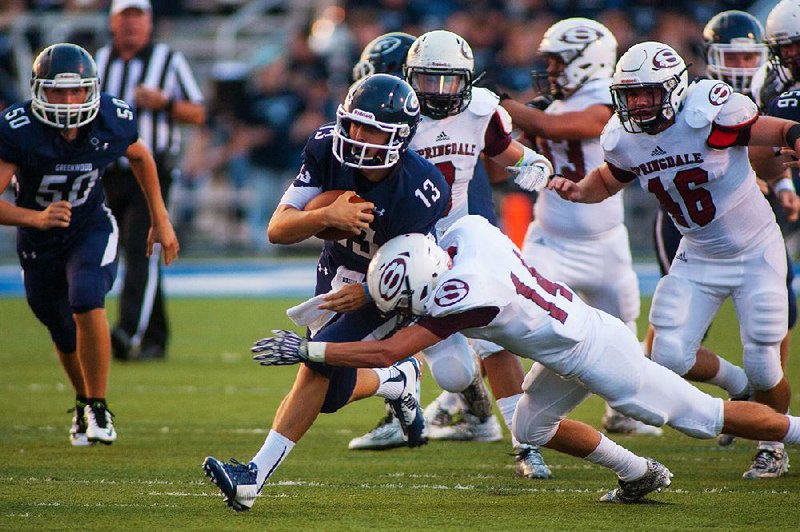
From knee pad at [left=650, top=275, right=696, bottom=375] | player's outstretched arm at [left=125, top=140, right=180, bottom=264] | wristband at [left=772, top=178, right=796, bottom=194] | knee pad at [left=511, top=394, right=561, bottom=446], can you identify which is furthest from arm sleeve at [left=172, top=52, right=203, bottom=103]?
knee pad at [left=511, top=394, right=561, bottom=446]

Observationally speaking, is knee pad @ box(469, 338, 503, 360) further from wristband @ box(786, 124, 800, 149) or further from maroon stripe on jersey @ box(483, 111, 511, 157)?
wristband @ box(786, 124, 800, 149)

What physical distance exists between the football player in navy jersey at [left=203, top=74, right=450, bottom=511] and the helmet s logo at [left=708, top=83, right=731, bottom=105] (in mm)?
1120

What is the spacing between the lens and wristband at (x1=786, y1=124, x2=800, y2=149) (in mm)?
4625

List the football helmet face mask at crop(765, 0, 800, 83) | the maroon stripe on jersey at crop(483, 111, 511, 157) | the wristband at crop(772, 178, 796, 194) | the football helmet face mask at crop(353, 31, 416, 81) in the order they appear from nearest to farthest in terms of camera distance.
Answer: the football helmet face mask at crop(765, 0, 800, 83) → the maroon stripe on jersey at crop(483, 111, 511, 157) → the football helmet face mask at crop(353, 31, 416, 81) → the wristband at crop(772, 178, 796, 194)

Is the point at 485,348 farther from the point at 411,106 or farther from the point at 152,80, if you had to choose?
the point at 152,80

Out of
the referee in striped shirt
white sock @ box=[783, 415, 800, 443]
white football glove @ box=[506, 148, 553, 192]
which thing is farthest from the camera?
the referee in striped shirt

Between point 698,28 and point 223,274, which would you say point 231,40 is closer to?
point 223,274

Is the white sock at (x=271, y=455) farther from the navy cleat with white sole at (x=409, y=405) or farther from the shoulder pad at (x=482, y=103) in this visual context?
the shoulder pad at (x=482, y=103)

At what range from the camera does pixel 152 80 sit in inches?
331

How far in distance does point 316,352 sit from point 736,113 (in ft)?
6.17

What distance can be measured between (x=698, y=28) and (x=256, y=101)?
4.94 meters

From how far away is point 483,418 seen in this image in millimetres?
5801

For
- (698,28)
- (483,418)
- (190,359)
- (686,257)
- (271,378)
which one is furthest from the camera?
(698,28)

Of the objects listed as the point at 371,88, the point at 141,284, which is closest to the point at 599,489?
the point at 371,88
